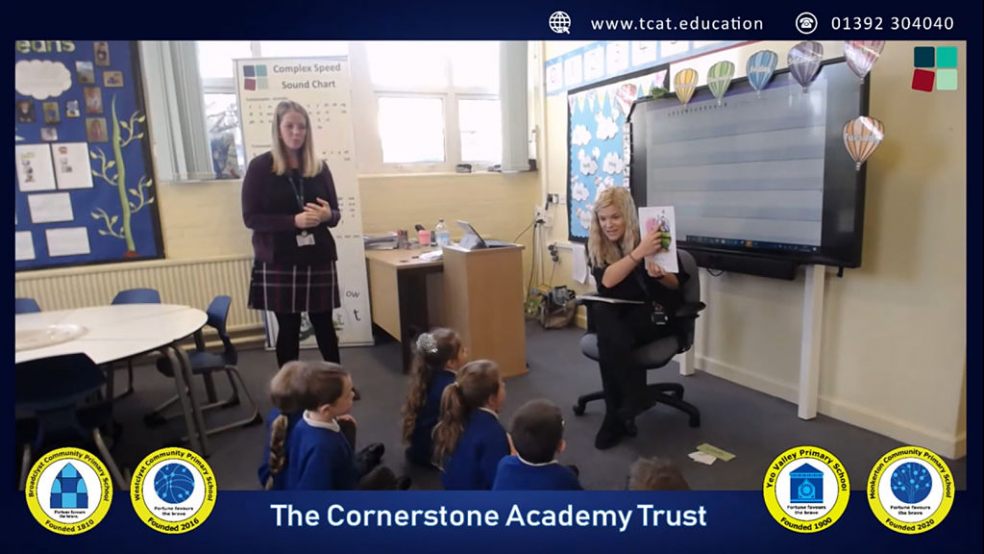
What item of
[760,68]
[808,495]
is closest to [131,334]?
[808,495]

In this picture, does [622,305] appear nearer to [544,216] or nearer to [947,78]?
[947,78]

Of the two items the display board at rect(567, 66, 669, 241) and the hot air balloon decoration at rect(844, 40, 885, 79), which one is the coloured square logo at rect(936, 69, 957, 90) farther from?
the display board at rect(567, 66, 669, 241)

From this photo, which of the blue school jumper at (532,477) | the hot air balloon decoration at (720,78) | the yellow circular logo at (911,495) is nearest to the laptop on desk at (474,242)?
the hot air balloon decoration at (720,78)

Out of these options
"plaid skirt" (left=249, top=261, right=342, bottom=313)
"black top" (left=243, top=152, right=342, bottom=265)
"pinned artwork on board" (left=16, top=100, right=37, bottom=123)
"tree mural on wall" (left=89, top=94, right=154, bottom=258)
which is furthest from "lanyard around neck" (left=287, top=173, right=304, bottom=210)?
"pinned artwork on board" (left=16, top=100, right=37, bottom=123)

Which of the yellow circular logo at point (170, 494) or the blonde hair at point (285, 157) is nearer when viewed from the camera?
the yellow circular logo at point (170, 494)

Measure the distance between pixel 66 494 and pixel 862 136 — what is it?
8.17 ft

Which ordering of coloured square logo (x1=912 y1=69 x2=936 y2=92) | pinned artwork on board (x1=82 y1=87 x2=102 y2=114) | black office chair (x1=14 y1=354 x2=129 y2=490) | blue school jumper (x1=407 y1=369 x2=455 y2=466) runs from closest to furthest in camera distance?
black office chair (x1=14 y1=354 x2=129 y2=490) < coloured square logo (x1=912 y1=69 x2=936 y2=92) < pinned artwork on board (x1=82 y1=87 x2=102 y2=114) < blue school jumper (x1=407 y1=369 x2=455 y2=466)

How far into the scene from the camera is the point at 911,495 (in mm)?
1090

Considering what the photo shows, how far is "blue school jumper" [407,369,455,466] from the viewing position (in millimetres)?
1707

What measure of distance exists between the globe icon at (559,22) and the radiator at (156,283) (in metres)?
1.27

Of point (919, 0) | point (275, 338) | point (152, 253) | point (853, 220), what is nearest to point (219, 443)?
point (275, 338)

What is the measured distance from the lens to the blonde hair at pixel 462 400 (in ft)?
5.01

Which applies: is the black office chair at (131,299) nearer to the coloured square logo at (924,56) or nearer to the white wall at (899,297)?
the white wall at (899,297)

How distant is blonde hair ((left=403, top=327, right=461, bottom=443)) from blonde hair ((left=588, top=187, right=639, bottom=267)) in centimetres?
68
